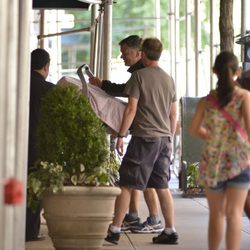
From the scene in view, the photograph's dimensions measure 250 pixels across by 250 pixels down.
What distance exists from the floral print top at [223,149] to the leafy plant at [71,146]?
5.88 feet

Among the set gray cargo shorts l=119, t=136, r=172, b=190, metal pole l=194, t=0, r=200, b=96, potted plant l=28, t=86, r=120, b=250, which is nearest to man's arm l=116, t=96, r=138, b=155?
gray cargo shorts l=119, t=136, r=172, b=190

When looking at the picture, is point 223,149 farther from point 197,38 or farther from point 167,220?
point 197,38

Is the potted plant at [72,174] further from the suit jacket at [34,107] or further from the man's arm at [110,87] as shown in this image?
the man's arm at [110,87]

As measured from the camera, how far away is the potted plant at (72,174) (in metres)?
8.74

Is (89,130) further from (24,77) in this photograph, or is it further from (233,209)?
(233,209)

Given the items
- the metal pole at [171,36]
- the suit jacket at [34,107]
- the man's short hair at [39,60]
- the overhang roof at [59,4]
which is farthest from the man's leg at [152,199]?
the metal pole at [171,36]

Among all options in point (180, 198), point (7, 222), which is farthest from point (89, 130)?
point (180, 198)

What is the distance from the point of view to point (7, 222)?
485 cm

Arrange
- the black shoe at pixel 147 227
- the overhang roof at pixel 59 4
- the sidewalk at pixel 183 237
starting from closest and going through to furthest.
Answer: the sidewalk at pixel 183 237 < the black shoe at pixel 147 227 < the overhang roof at pixel 59 4

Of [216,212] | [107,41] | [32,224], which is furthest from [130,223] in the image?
[107,41]

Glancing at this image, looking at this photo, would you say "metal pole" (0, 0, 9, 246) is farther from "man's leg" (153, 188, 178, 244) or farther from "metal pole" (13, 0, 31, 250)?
"man's leg" (153, 188, 178, 244)

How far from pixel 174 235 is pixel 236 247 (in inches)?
98.9

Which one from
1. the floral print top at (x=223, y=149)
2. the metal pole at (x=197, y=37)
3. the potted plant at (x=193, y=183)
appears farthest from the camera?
the metal pole at (x=197, y=37)

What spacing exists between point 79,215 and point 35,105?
5.27 ft
